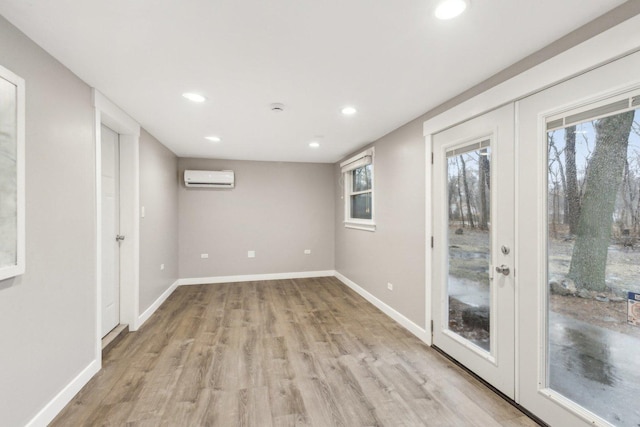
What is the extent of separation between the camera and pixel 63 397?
1880 mm

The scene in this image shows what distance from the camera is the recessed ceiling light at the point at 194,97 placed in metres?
2.39

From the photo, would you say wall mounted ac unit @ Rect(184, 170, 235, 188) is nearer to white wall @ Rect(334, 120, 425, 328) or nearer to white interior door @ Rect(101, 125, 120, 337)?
white interior door @ Rect(101, 125, 120, 337)

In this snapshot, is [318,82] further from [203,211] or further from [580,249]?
[203,211]

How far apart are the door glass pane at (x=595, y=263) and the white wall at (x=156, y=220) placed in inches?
152

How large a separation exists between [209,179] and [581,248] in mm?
4952

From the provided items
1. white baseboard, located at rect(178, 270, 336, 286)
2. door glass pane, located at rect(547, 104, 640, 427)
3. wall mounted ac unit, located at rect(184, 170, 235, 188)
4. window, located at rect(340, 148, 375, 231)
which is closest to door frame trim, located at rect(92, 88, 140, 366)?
wall mounted ac unit, located at rect(184, 170, 235, 188)

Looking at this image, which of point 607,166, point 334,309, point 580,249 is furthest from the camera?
point 334,309

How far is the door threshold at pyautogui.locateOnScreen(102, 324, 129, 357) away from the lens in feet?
8.59

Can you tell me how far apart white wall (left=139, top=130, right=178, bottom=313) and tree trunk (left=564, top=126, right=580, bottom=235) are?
3888 millimetres

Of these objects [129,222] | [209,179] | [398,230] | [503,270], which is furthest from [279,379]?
[209,179]

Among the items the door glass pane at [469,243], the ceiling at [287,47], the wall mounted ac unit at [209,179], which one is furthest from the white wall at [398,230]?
the wall mounted ac unit at [209,179]

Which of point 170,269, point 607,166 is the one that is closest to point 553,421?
point 607,166

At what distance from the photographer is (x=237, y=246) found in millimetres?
5383

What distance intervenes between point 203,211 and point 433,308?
4176 millimetres
